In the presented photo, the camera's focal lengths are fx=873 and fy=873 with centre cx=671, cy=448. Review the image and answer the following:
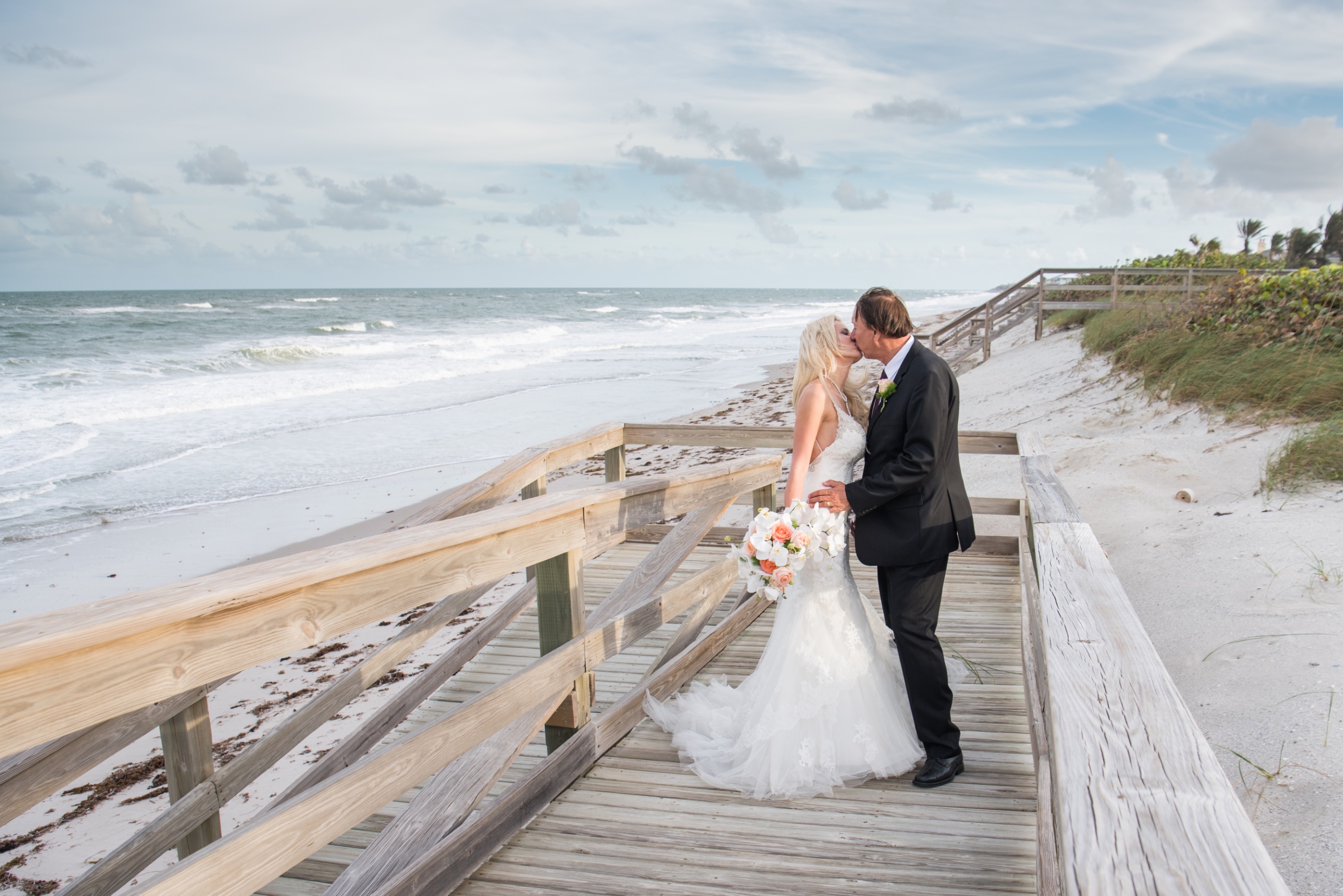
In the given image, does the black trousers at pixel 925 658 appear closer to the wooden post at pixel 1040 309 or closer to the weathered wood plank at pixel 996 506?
the weathered wood plank at pixel 996 506

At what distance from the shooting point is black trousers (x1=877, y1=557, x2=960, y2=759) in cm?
322

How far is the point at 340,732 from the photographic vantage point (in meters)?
5.54

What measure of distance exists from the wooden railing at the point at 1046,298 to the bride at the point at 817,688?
14.5 metres

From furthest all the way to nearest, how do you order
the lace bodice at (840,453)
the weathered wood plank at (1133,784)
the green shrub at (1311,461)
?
the green shrub at (1311,461), the lace bodice at (840,453), the weathered wood plank at (1133,784)

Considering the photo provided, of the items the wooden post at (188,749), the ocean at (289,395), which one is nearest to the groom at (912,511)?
the wooden post at (188,749)

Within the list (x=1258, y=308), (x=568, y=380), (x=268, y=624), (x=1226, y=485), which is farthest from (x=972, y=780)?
(x=568, y=380)

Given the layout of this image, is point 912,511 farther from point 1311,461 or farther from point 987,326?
point 987,326

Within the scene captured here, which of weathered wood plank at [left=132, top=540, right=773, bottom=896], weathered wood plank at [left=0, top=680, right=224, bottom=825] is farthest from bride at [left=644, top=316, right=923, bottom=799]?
weathered wood plank at [left=0, top=680, right=224, bottom=825]

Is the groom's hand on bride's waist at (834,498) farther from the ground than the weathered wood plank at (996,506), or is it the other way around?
the groom's hand on bride's waist at (834,498)

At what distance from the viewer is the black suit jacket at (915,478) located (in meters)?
3.08

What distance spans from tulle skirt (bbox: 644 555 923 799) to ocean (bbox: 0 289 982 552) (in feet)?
31.8

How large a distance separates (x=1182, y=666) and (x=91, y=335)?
40.5 m

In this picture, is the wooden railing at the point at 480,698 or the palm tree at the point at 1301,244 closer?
the wooden railing at the point at 480,698

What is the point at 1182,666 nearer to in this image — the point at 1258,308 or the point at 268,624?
the point at 268,624
